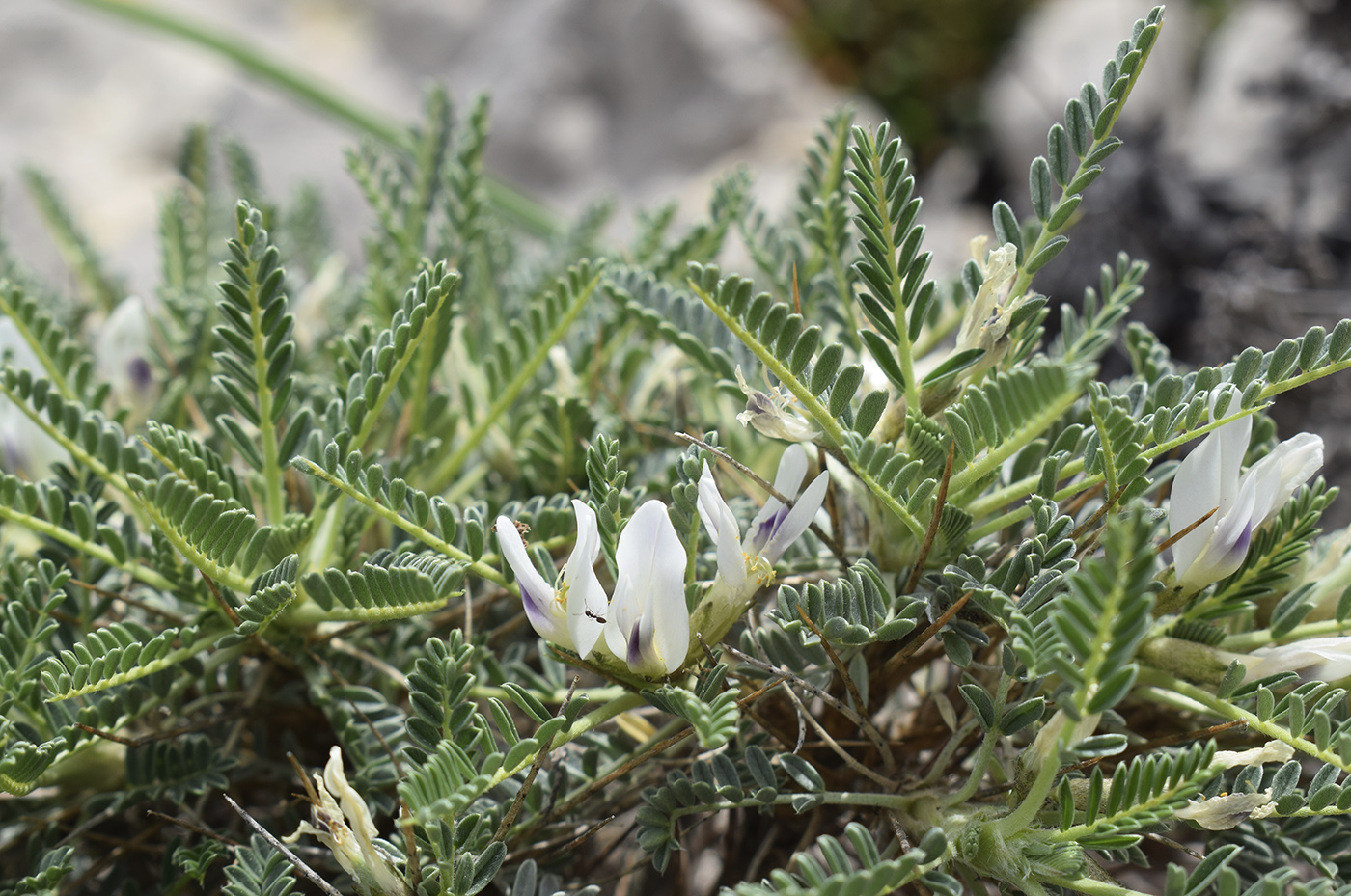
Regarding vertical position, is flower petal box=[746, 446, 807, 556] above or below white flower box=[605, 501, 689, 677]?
above

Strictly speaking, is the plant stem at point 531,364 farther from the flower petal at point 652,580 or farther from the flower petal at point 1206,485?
the flower petal at point 1206,485

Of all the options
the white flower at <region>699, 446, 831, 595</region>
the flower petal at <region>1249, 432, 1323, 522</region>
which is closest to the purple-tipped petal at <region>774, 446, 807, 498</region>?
the white flower at <region>699, 446, 831, 595</region>

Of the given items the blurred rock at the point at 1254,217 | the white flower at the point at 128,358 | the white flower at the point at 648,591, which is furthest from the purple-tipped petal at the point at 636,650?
the blurred rock at the point at 1254,217

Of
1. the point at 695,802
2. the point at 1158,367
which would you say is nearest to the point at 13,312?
the point at 695,802

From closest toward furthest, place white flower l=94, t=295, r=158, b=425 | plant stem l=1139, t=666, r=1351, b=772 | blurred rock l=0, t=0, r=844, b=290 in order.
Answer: plant stem l=1139, t=666, r=1351, b=772
white flower l=94, t=295, r=158, b=425
blurred rock l=0, t=0, r=844, b=290

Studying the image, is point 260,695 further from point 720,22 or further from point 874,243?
point 720,22

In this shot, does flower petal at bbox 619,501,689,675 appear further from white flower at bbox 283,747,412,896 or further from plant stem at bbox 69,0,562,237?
plant stem at bbox 69,0,562,237

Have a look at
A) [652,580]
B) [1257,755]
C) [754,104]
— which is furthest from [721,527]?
[754,104]
